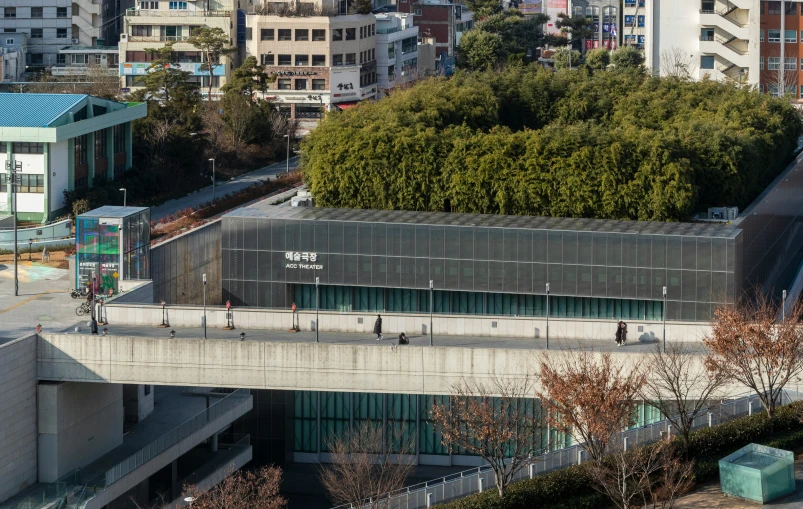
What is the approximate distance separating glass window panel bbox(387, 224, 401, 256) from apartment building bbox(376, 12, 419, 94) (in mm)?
71190

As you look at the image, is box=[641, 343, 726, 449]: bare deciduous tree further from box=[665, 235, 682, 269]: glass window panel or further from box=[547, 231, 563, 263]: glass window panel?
box=[547, 231, 563, 263]: glass window panel

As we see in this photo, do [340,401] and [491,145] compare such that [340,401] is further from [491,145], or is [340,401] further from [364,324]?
[491,145]

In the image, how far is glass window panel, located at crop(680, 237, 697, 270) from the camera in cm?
5753

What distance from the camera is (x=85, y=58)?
135m

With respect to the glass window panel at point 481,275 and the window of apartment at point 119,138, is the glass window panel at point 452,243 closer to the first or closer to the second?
the glass window panel at point 481,275

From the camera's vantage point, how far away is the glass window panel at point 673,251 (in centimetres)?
5766

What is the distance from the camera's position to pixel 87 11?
140m

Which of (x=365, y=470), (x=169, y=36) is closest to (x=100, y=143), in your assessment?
(x=169, y=36)

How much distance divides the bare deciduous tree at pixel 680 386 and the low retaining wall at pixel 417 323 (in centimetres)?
171

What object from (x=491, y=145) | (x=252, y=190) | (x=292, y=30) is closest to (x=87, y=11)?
(x=292, y=30)

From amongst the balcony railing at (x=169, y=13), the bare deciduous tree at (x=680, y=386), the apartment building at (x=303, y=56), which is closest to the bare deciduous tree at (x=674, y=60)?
the apartment building at (x=303, y=56)

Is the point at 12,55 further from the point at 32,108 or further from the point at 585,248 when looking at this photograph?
the point at 585,248

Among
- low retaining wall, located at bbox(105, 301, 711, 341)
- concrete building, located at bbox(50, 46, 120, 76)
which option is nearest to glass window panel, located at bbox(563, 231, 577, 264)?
low retaining wall, located at bbox(105, 301, 711, 341)

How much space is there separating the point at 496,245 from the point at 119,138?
37336 mm
